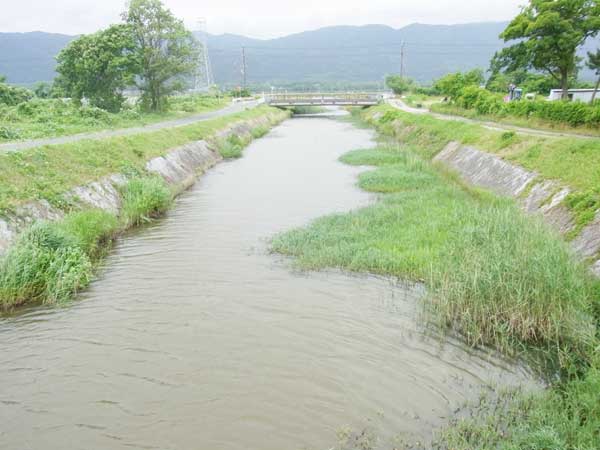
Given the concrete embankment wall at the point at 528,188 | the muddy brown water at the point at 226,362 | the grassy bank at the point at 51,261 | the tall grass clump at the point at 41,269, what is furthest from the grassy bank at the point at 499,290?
the tall grass clump at the point at 41,269

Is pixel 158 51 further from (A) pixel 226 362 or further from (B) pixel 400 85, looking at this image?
(B) pixel 400 85

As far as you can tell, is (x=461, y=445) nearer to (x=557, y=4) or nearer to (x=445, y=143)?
(x=445, y=143)

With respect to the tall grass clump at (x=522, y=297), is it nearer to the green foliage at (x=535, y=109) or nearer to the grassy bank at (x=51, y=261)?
the grassy bank at (x=51, y=261)

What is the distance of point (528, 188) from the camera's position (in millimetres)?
17328

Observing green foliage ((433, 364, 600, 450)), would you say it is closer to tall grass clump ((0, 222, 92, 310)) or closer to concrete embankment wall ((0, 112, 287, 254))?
tall grass clump ((0, 222, 92, 310))

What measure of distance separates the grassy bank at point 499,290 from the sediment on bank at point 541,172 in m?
1.48

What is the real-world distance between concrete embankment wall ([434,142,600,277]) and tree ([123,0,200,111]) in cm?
2701

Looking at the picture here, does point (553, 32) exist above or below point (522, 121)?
above

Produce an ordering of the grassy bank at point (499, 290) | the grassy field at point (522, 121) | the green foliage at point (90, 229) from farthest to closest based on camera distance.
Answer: the grassy field at point (522, 121) < the green foliage at point (90, 229) < the grassy bank at point (499, 290)

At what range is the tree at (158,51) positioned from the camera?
41656 mm

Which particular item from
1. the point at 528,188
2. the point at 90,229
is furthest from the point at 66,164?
the point at 528,188

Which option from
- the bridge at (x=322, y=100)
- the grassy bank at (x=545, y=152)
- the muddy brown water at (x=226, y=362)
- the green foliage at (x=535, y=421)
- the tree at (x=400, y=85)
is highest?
the tree at (x=400, y=85)

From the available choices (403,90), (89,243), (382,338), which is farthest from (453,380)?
(403,90)

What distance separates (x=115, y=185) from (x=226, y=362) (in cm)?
1210
